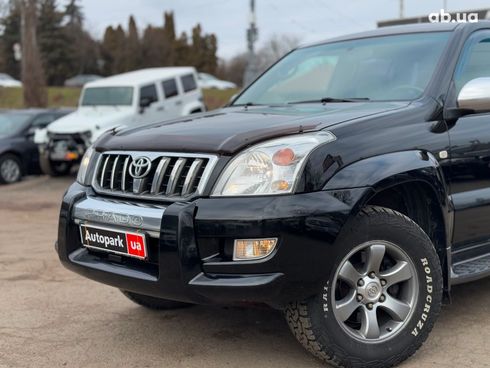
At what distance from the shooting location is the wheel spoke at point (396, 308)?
3289mm

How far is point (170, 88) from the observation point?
47.6 feet

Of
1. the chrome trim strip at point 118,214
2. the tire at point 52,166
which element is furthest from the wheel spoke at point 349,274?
the tire at point 52,166

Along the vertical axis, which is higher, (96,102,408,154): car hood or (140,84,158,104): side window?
(96,102,408,154): car hood

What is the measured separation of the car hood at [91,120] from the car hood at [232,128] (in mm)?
9013

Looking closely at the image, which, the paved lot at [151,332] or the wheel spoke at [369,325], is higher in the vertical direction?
the wheel spoke at [369,325]

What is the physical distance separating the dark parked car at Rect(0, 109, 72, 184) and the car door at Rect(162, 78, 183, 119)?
236 cm

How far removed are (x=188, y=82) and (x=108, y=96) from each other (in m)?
2.14

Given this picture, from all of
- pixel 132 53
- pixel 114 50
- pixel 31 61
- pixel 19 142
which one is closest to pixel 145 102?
pixel 19 142

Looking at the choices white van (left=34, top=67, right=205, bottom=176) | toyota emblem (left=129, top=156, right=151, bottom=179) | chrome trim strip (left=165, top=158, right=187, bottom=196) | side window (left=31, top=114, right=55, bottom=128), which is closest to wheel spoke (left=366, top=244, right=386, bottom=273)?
chrome trim strip (left=165, top=158, right=187, bottom=196)

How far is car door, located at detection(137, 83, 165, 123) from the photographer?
13.6 metres

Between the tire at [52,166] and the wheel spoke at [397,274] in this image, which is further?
the tire at [52,166]

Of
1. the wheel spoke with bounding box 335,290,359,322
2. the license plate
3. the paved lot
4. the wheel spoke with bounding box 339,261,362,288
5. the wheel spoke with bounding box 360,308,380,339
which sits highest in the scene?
the license plate

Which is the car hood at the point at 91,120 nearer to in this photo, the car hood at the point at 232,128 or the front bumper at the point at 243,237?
the car hood at the point at 232,128

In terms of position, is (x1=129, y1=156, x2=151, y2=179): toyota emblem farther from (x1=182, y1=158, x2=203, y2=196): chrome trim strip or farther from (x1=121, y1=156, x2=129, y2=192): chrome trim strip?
(x1=182, y1=158, x2=203, y2=196): chrome trim strip
